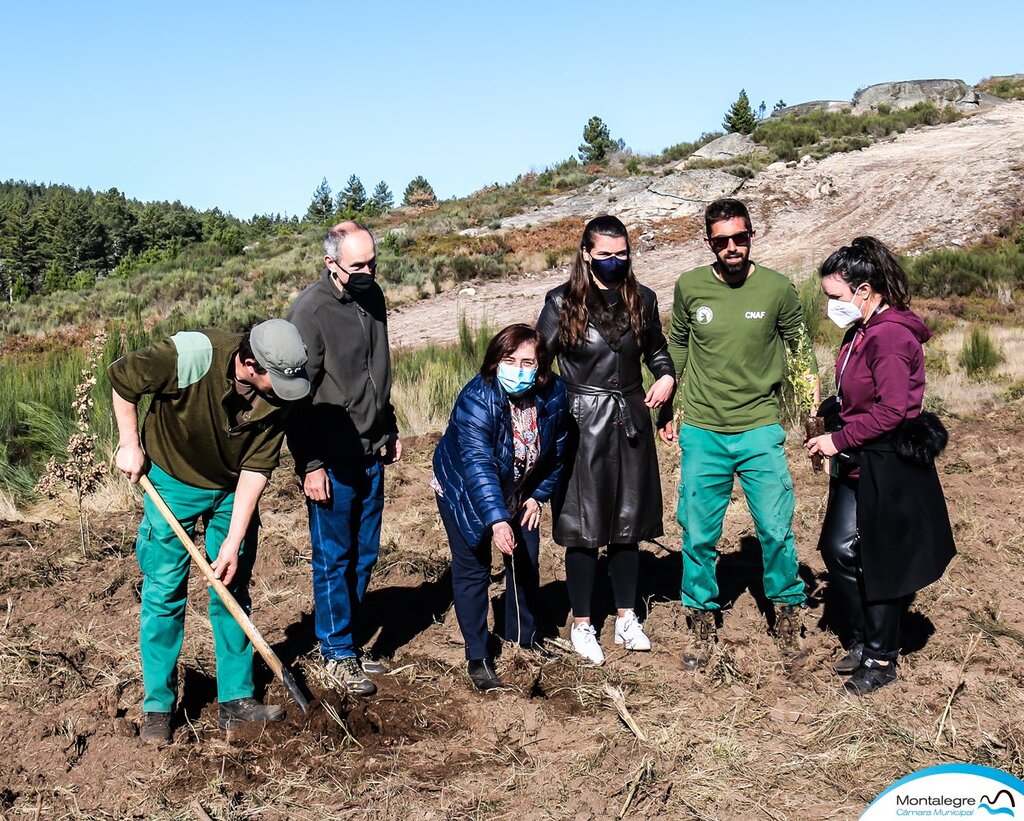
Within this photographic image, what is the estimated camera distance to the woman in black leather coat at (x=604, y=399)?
4.37m

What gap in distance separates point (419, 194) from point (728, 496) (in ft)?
123

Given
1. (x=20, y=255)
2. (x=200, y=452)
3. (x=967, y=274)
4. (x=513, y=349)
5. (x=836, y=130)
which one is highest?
(x=20, y=255)

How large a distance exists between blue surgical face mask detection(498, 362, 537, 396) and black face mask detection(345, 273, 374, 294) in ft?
2.25

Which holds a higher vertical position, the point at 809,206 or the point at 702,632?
the point at 809,206

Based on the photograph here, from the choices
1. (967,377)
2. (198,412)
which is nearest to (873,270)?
(198,412)

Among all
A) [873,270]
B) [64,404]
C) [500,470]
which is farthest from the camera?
[64,404]

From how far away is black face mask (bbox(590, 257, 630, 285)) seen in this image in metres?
4.29

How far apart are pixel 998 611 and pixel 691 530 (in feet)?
5.52

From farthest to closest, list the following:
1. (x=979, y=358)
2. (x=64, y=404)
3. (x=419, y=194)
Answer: (x=419, y=194) → (x=979, y=358) → (x=64, y=404)

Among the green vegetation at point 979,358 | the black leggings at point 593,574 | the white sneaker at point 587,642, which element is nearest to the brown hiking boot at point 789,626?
the black leggings at point 593,574

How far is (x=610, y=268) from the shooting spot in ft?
14.1

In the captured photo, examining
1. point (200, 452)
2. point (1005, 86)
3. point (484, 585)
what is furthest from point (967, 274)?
point (1005, 86)

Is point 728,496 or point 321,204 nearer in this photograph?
point 728,496

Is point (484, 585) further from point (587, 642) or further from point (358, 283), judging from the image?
point (358, 283)
